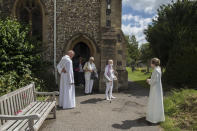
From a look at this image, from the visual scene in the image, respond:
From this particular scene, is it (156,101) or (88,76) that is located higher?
(88,76)

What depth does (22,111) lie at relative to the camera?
3797mm

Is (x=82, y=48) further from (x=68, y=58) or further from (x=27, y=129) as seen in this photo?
(x=27, y=129)

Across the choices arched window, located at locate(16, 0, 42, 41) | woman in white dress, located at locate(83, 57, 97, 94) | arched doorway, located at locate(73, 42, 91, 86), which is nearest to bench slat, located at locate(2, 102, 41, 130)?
woman in white dress, located at locate(83, 57, 97, 94)

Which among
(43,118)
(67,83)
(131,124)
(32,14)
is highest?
(32,14)

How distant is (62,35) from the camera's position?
947 centimetres

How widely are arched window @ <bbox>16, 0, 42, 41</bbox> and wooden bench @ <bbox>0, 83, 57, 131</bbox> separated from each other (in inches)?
248

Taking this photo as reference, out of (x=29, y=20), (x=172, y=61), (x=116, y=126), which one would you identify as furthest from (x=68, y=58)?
(x=172, y=61)

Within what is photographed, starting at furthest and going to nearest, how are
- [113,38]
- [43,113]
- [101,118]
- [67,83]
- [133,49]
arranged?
[133,49] < [113,38] < [67,83] < [101,118] < [43,113]

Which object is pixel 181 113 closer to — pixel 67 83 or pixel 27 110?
pixel 67 83

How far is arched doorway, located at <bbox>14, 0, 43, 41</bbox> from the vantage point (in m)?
9.70

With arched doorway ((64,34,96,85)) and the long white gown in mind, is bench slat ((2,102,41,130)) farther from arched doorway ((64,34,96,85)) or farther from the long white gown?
arched doorway ((64,34,96,85))

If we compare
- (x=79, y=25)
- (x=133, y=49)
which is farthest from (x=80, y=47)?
(x=133, y=49)

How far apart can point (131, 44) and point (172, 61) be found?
30244 millimetres

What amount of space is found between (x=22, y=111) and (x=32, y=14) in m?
7.88
